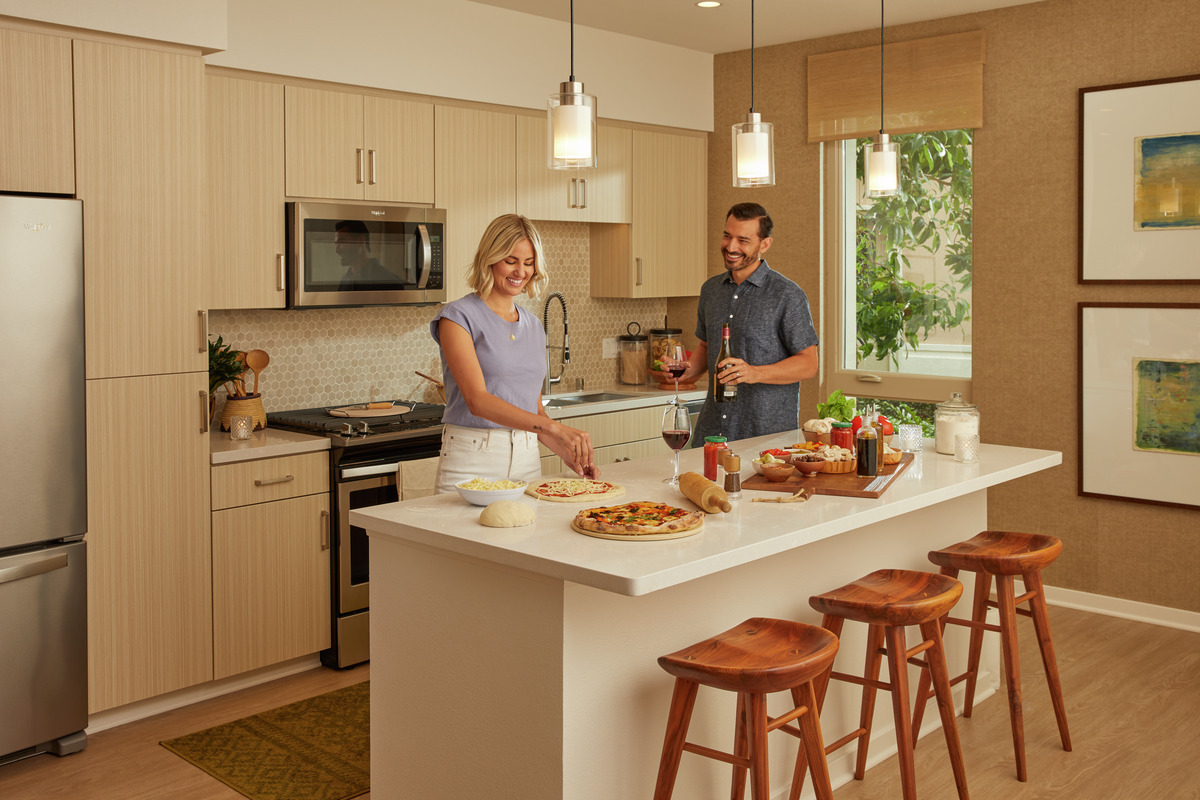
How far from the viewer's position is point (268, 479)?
3.80 m

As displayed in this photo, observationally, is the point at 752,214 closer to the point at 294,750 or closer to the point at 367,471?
the point at 367,471

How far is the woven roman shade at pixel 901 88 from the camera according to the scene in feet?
16.1

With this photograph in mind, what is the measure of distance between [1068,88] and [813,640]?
3445 millimetres

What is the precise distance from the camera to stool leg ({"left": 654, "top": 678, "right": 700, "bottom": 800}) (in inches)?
89.0

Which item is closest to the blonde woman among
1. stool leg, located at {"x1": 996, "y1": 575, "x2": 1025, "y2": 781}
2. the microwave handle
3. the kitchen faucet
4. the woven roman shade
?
stool leg, located at {"x1": 996, "y1": 575, "x2": 1025, "y2": 781}

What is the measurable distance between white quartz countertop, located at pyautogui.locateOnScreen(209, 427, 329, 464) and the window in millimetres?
2898

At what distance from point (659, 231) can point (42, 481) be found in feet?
11.2

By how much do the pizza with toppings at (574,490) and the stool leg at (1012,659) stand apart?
3.98 feet

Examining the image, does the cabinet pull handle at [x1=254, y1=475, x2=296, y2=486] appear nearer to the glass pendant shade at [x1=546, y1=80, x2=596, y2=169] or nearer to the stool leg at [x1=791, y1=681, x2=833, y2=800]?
the glass pendant shade at [x1=546, y1=80, x2=596, y2=169]

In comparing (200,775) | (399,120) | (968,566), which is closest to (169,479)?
(200,775)

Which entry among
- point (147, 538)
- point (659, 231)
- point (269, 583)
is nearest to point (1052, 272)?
point (659, 231)

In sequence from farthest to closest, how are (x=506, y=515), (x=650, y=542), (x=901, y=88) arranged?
(x=901, y=88)
(x=506, y=515)
(x=650, y=542)

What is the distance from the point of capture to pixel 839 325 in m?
5.58

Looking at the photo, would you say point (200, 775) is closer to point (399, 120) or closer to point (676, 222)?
point (399, 120)
